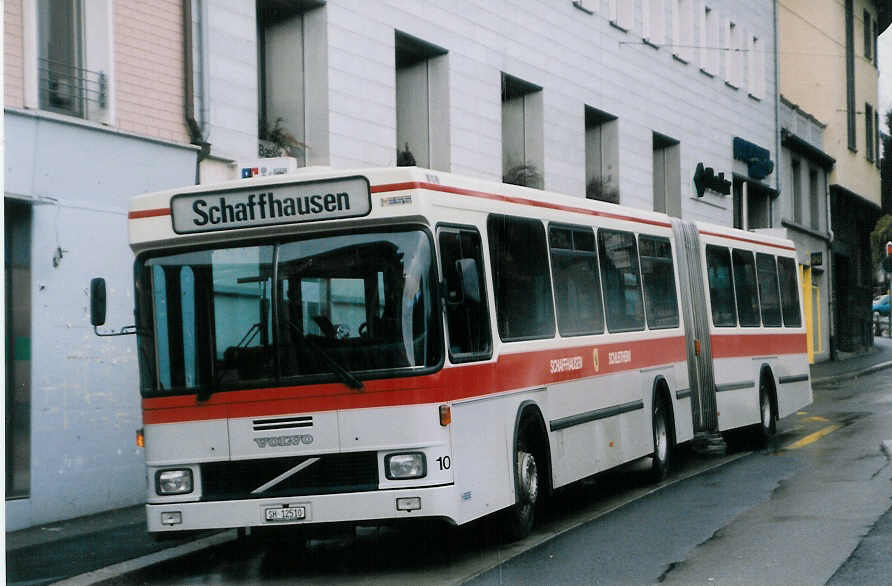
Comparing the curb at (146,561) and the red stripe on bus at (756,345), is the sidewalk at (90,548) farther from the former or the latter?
the red stripe on bus at (756,345)

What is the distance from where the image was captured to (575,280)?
12172mm

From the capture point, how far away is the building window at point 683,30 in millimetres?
31188

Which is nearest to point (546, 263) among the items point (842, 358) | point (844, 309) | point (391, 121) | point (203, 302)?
point (203, 302)

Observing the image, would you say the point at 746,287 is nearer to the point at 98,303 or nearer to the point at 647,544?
the point at 647,544

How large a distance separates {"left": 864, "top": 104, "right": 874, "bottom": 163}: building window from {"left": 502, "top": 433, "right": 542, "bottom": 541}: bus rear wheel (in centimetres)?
4241

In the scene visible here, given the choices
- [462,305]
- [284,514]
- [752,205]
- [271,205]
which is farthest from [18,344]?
[752,205]

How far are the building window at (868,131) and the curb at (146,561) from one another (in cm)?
4301

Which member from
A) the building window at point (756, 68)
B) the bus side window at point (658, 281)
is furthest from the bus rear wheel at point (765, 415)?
the building window at point (756, 68)

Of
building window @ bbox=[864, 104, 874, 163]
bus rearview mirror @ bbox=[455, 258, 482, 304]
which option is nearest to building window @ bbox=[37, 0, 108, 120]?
bus rearview mirror @ bbox=[455, 258, 482, 304]

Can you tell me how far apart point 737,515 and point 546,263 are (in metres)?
2.54

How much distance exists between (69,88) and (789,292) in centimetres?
1111

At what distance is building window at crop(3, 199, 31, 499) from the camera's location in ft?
40.5

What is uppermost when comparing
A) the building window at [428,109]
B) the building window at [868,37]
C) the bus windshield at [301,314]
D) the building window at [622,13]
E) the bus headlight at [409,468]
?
the building window at [868,37]

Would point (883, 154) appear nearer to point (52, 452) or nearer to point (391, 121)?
point (391, 121)
